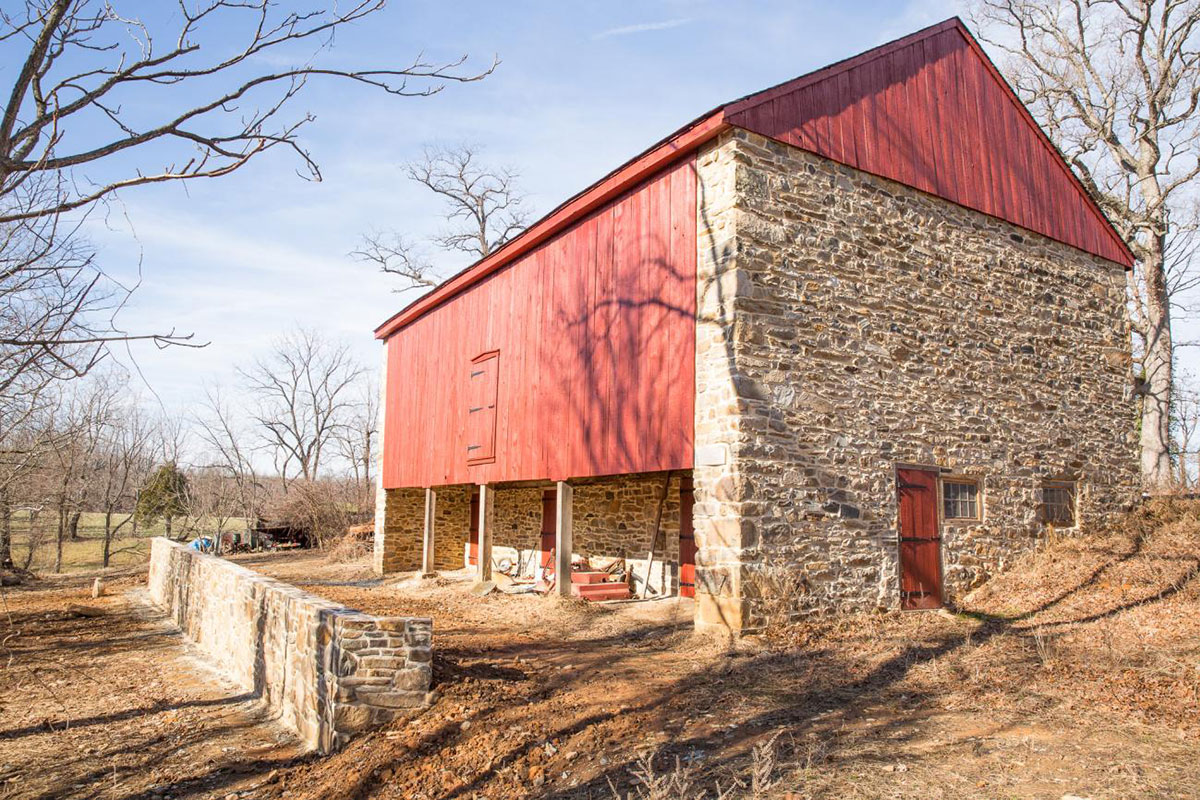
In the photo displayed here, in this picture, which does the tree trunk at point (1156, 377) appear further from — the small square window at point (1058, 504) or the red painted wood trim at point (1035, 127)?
the small square window at point (1058, 504)

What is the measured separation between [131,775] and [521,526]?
34.4ft

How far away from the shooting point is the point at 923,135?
10.9m

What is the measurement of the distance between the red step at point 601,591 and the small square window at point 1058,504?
614 centimetres

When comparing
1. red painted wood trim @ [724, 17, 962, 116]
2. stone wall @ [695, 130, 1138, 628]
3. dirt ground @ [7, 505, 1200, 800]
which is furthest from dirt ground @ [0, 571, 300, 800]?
red painted wood trim @ [724, 17, 962, 116]

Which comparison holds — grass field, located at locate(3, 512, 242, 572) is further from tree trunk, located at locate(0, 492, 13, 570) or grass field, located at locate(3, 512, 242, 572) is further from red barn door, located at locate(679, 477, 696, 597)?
red barn door, located at locate(679, 477, 696, 597)

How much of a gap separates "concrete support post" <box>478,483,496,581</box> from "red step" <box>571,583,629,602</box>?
2291mm

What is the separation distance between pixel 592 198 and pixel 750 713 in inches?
283

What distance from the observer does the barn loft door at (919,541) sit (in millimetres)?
9914

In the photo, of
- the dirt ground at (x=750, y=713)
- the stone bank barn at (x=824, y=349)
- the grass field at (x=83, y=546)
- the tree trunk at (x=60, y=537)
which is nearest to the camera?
the dirt ground at (x=750, y=713)

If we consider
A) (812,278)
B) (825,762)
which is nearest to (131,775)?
(825,762)

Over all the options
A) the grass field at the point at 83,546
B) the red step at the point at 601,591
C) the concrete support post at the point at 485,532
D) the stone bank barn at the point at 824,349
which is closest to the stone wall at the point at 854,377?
the stone bank barn at the point at 824,349

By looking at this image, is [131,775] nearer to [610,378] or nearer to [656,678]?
[656,678]

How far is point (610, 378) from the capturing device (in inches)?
421

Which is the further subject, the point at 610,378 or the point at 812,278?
the point at 610,378
